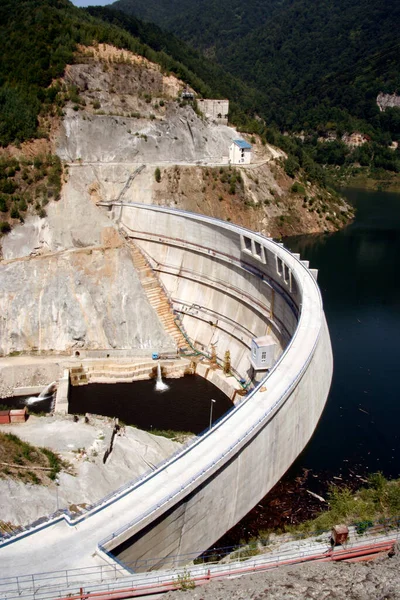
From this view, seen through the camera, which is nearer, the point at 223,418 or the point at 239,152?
the point at 223,418

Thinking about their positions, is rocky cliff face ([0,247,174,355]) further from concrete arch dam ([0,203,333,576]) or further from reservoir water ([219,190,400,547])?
reservoir water ([219,190,400,547])

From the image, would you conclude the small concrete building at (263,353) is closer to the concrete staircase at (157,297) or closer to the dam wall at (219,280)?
the dam wall at (219,280)

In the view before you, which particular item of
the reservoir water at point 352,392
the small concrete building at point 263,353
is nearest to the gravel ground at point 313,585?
the reservoir water at point 352,392

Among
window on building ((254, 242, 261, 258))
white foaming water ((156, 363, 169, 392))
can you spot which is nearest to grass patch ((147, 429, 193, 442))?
white foaming water ((156, 363, 169, 392))

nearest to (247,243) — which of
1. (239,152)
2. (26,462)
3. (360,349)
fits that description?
(360,349)

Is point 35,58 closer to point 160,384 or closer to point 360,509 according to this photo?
point 160,384

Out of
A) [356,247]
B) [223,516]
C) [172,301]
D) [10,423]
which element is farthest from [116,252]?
[356,247]

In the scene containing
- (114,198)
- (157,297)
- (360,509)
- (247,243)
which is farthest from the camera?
(114,198)

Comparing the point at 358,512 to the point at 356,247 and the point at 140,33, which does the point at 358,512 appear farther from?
the point at 140,33
